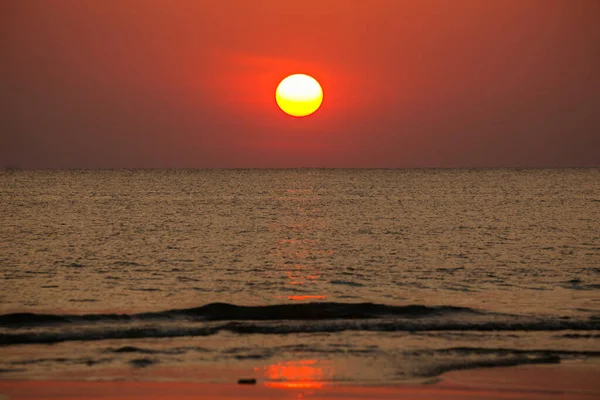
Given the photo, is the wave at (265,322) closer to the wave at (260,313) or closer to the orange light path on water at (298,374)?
the wave at (260,313)

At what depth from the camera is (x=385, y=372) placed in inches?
641

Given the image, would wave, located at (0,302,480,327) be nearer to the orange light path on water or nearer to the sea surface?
the sea surface

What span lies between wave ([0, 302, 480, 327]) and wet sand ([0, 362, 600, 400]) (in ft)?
25.6

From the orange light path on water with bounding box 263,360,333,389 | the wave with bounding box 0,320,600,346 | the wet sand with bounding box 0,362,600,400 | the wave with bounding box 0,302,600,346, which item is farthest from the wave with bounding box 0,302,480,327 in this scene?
the wet sand with bounding box 0,362,600,400

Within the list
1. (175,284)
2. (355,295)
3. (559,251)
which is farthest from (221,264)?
(559,251)

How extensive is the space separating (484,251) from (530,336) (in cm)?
2349

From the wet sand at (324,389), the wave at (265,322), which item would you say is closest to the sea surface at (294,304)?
the wave at (265,322)

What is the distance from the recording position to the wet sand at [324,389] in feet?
47.1

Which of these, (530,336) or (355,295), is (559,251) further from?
(530,336)

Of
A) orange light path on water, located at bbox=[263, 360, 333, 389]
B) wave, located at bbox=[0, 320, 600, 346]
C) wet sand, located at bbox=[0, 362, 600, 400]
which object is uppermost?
wave, located at bbox=[0, 320, 600, 346]

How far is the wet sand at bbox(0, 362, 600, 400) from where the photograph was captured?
14.4 m

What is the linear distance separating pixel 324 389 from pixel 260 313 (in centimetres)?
989

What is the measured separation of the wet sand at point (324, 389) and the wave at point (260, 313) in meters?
7.80

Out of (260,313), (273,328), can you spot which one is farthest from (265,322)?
(260,313)
